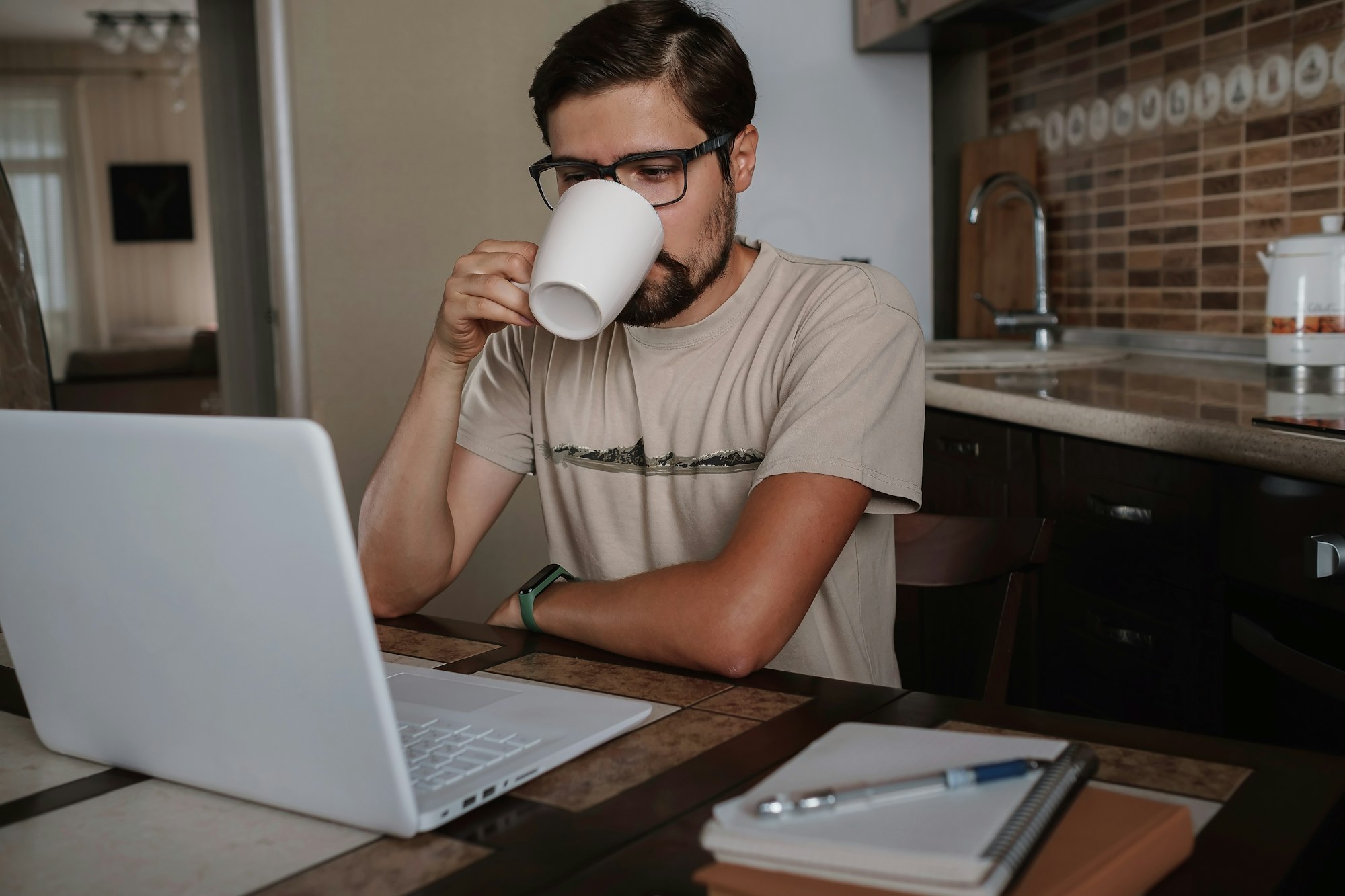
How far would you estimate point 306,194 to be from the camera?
2824 millimetres

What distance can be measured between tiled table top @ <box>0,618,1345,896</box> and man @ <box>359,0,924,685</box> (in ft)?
0.97

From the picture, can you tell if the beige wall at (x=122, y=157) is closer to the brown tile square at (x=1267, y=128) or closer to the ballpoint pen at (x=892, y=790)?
the brown tile square at (x=1267, y=128)

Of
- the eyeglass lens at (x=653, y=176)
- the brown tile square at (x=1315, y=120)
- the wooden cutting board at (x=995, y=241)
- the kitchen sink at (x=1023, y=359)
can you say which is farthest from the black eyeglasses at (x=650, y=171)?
the wooden cutting board at (x=995, y=241)

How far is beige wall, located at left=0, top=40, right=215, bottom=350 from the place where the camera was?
30.6 feet

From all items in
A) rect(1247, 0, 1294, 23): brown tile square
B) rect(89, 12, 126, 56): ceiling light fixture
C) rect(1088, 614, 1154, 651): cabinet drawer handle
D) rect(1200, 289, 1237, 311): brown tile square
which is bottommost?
rect(1088, 614, 1154, 651): cabinet drawer handle

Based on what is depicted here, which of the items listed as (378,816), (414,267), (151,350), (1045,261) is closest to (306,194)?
(414,267)

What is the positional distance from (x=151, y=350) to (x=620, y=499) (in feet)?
22.0

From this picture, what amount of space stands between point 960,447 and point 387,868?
1.71 metres

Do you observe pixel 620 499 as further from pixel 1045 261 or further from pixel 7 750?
pixel 1045 261

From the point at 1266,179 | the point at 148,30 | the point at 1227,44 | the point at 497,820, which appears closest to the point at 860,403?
the point at 497,820

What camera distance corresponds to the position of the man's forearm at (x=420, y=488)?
4.09 feet

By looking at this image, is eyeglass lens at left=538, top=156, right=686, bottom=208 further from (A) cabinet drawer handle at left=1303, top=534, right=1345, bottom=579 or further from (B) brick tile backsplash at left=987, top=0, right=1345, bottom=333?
(B) brick tile backsplash at left=987, top=0, right=1345, bottom=333

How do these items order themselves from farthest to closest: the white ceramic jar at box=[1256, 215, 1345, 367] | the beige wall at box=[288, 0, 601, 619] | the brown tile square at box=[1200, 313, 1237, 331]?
the beige wall at box=[288, 0, 601, 619]
the brown tile square at box=[1200, 313, 1237, 331]
the white ceramic jar at box=[1256, 215, 1345, 367]

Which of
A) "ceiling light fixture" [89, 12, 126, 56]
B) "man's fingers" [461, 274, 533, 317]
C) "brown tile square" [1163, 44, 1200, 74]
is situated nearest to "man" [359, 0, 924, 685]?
"man's fingers" [461, 274, 533, 317]
